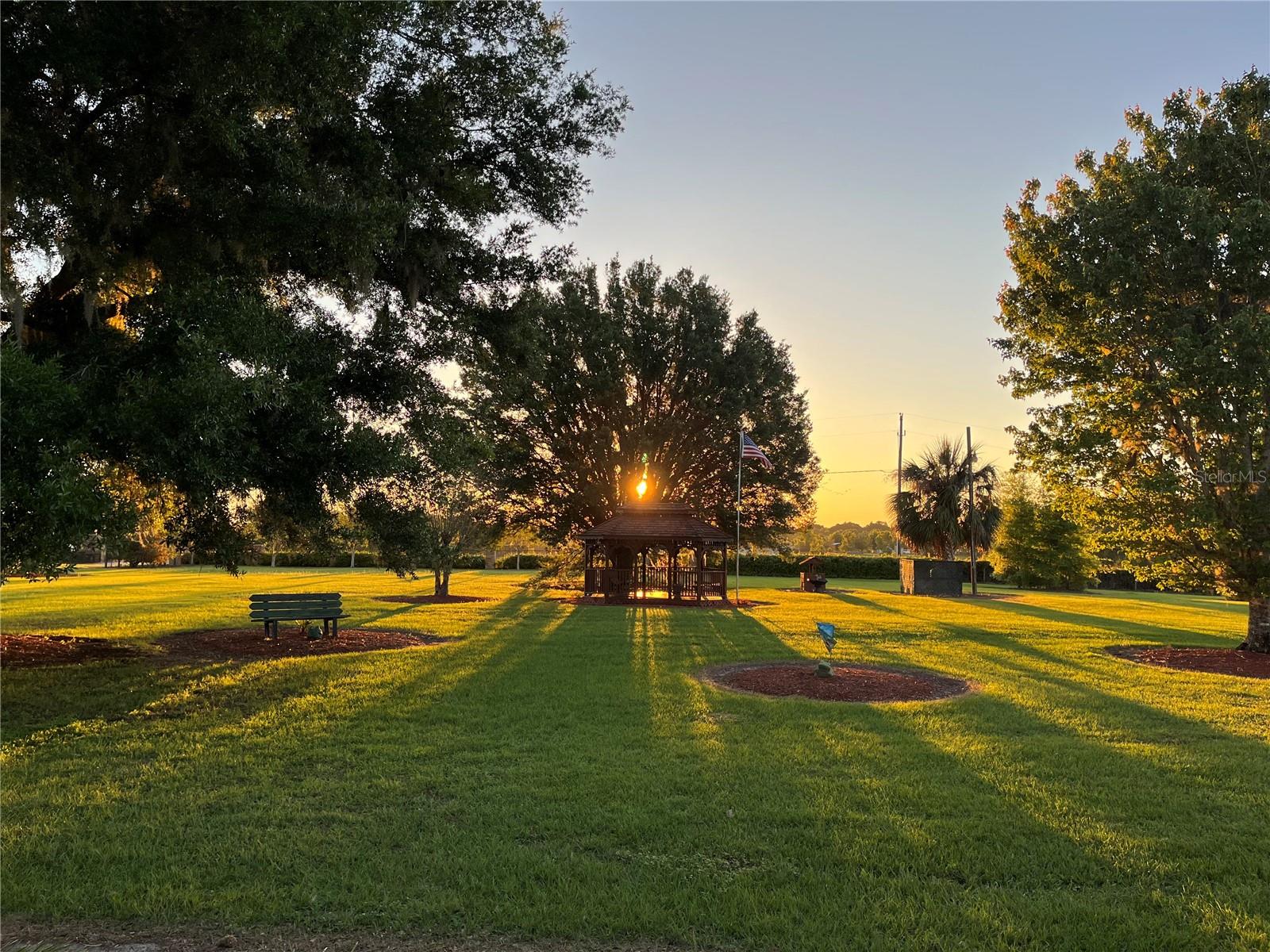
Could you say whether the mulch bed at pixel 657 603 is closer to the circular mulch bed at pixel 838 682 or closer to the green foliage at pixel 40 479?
the circular mulch bed at pixel 838 682

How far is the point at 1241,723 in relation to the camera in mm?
8633

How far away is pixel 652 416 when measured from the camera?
31828 mm

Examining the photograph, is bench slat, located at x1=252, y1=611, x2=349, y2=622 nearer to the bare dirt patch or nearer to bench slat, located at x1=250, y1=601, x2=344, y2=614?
bench slat, located at x1=250, y1=601, x2=344, y2=614

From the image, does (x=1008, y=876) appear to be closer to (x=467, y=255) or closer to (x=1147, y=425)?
(x=467, y=255)

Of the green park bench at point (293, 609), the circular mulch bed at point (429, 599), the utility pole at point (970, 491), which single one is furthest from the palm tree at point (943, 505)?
the green park bench at point (293, 609)

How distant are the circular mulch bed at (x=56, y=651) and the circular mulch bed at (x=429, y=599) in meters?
10.8

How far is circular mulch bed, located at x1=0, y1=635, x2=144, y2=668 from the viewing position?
11445 millimetres

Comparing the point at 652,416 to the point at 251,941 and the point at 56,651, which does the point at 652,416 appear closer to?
the point at 56,651

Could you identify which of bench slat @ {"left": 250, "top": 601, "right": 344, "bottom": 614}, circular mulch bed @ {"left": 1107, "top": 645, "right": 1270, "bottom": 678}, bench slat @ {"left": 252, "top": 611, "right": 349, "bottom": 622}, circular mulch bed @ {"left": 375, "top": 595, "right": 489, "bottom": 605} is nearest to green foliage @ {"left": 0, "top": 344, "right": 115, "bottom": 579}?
bench slat @ {"left": 252, "top": 611, "right": 349, "bottom": 622}

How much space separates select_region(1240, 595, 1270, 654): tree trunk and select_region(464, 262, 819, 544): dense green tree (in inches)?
707

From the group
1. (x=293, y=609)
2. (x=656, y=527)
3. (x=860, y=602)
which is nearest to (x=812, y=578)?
(x=860, y=602)

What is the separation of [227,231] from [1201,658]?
57.2 ft

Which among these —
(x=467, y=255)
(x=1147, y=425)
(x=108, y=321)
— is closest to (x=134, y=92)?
(x=108, y=321)
